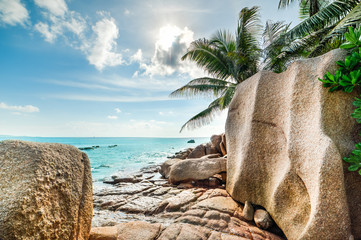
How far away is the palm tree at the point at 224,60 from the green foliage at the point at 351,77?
17.4 ft

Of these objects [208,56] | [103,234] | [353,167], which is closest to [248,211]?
[353,167]

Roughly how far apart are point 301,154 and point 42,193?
3679mm

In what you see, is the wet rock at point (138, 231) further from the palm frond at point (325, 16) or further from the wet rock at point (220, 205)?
the palm frond at point (325, 16)

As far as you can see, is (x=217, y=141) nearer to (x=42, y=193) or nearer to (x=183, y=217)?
(x=183, y=217)

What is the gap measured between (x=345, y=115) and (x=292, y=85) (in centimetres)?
97

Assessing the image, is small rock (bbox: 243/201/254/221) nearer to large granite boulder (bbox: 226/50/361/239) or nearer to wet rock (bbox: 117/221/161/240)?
large granite boulder (bbox: 226/50/361/239)

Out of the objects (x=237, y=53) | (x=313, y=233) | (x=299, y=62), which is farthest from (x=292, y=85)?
(x=237, y=53)

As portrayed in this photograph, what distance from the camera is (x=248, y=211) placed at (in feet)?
11.4

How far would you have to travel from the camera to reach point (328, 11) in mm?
5504

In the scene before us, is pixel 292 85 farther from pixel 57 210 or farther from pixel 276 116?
pixel 57 210

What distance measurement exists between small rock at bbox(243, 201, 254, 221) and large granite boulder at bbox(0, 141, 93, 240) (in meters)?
2.98

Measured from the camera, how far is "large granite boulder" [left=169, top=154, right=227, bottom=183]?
211 inches

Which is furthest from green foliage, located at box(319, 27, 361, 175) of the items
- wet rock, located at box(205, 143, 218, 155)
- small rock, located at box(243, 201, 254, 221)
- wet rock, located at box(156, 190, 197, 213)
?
wet rock, located at box(205, 143, 218, 155)

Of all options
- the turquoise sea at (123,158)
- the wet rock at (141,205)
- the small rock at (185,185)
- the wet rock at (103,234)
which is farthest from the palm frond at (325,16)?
the turquoise sea at (123,158)
